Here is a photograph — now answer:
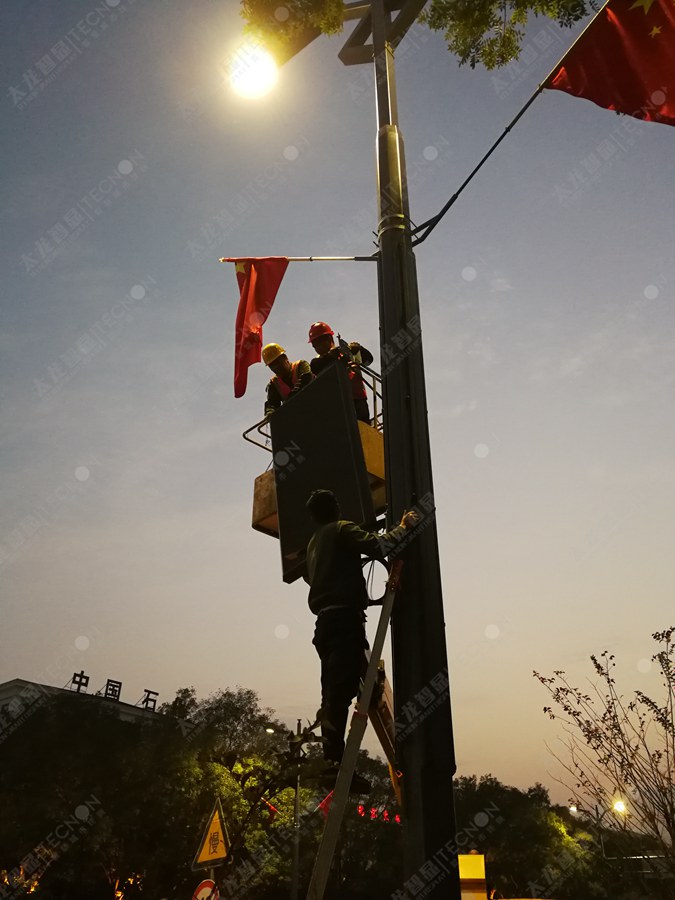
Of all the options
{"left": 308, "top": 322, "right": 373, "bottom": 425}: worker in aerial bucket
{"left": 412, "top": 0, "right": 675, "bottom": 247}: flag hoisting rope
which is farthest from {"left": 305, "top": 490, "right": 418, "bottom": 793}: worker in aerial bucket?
{"left": 412, "top": 0, "right": 675, "bottom": 247}: flag hoisting rope

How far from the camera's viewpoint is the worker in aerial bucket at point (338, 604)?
3596mm

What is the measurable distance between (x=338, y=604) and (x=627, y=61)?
4894 millimetres

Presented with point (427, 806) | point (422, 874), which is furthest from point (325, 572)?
point (422, 874)

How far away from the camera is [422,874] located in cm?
277

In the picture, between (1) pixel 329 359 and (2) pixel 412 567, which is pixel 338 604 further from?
(1) pixel 329 359

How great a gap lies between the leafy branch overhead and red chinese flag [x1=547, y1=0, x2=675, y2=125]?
2.54 metres

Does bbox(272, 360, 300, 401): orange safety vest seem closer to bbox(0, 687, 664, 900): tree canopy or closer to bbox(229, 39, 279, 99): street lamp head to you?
bbox(229, 39, 279, 99): street lamp head

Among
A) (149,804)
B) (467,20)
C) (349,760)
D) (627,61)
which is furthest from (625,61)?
(149,804)

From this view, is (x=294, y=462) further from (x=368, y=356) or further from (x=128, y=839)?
(x=128, y=839)

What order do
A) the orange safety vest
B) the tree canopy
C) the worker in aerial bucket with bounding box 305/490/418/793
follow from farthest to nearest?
the tree canopy, the orange safety vest, the worker in aerial bucket with bounding box 305/490/418/793

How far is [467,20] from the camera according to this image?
727 centimetres

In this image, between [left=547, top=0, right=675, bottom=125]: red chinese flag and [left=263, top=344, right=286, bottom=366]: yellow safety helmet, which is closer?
[left=547, top=0, right=675, bottom=125]: red chinese flag

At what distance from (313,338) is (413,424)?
106 inches

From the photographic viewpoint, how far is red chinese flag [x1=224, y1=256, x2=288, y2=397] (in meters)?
7.22
